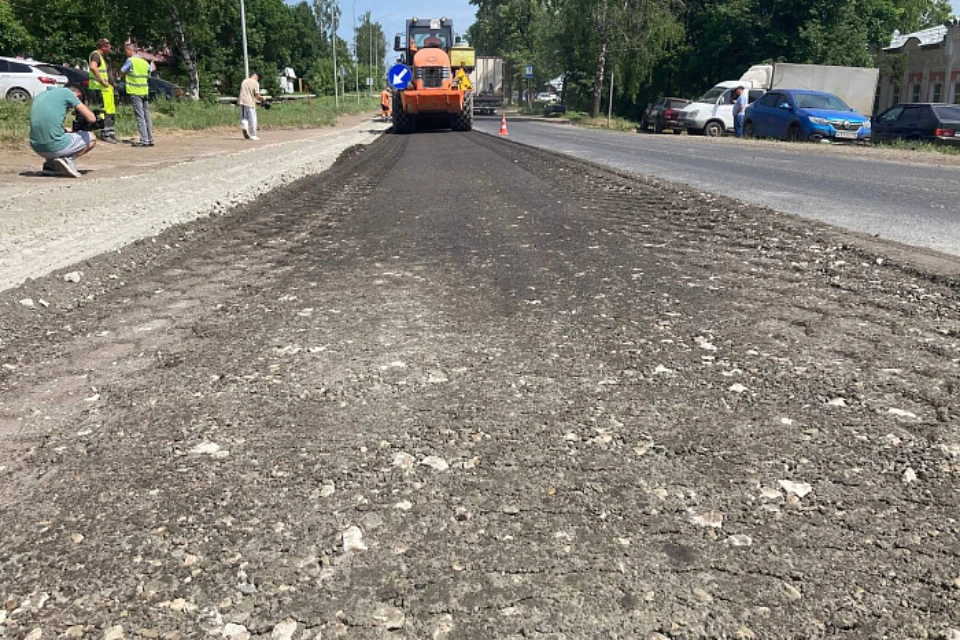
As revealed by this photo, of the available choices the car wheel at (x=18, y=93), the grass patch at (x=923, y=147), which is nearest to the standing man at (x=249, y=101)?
the car wheel at (x=18, y=93)

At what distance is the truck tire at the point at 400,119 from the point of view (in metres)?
25.7

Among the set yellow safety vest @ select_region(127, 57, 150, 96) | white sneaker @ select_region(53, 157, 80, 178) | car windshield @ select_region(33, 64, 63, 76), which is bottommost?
white sneaker @ select_region(53, 157, 80, 178)

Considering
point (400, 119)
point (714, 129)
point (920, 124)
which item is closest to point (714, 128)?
point (714, 129)

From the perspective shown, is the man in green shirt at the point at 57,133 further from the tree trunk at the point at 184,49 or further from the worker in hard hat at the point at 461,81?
the tree trunk at the point at 184,49

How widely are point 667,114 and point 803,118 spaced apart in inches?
318

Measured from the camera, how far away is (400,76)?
2358 centimetres

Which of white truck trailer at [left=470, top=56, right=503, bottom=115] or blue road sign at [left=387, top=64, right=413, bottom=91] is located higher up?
white truck trailer at [left=470, top=56, right=503, bottom=115]

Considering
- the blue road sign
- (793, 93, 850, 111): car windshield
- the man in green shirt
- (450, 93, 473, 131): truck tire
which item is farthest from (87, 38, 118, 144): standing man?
(793, 93, 850, 111): car windshield

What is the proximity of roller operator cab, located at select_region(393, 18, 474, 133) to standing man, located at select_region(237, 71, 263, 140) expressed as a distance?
5.46 m

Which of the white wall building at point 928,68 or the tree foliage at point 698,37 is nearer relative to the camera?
the white wall building at point 928,68

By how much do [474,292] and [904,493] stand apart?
113 inches

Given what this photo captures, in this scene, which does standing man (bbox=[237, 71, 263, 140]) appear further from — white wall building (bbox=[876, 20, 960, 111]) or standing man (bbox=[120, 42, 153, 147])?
white wall building (bbox=[876, 20, 960, 111])

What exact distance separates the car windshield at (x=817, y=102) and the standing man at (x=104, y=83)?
1902 cm

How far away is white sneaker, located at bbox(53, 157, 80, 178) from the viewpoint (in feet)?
33.7
